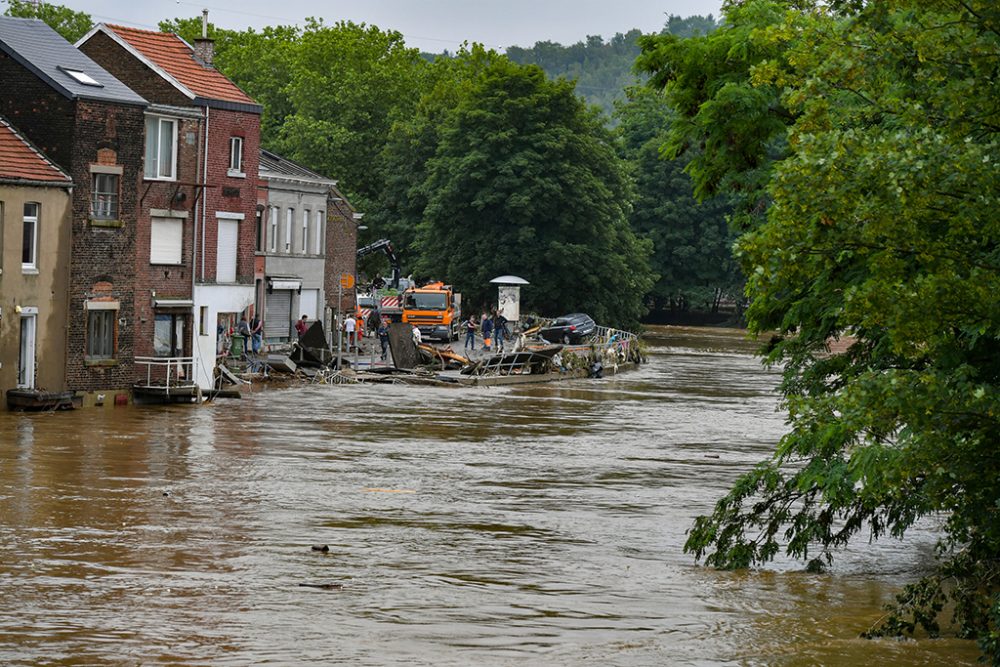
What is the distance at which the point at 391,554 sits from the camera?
931 inches

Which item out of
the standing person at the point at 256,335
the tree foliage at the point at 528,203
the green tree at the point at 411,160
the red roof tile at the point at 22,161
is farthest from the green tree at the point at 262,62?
the red roof tile at the point at 22,161

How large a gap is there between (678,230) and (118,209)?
7734cm

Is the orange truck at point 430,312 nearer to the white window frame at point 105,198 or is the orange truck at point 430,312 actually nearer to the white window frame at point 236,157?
the white window frame at point 236,157

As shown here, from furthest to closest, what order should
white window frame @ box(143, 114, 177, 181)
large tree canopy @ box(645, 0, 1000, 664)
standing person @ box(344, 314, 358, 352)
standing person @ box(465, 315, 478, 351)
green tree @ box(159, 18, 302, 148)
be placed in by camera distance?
green tree @ box(159, 18, 302, 148) → standing person @ box(465, 315, 478, 351) → standing person @ box(344, 314, 358, 352) → white window frame @ box(143, 114, 177, 181) → large tree canopy @ box(645, 0, 1000, 664)

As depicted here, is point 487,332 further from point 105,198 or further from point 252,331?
point 105,198

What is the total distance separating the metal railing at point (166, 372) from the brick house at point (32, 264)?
11.4 ft

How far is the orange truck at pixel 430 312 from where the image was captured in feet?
242

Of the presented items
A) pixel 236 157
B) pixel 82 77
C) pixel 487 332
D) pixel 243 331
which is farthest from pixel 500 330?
pixel 82 77

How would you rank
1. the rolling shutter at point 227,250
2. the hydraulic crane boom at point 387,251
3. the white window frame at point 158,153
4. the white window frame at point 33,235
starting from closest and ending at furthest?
1. the white window frame at point 33,235
2. the white window frame at point 158,153
3. the rolling shutter at point 227,250
4. the hydraulic crane boom at point 387,251

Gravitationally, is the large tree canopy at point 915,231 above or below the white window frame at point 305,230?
below

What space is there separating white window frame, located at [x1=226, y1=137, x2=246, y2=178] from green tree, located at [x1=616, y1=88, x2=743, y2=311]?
6630 centimetres

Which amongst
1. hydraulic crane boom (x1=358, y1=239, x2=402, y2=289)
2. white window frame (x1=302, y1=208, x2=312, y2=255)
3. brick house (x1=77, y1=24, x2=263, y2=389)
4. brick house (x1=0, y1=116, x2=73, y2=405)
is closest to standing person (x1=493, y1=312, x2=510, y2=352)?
white window frame (x1=302, y1=208, x2=312, y2=255)

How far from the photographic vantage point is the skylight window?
150 feet

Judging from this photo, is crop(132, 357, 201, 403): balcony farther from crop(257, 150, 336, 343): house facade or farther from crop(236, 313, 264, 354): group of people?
crop(257, 150, 336, 343): house facade
